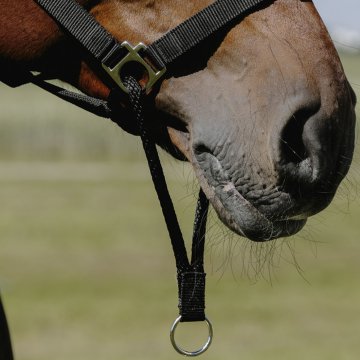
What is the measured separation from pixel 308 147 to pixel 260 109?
15cm

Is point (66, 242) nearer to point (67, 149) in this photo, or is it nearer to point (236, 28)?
point (236, 28)

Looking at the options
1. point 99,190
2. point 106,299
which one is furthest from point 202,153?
point 99,190

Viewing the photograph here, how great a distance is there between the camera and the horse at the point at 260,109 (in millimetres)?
2463

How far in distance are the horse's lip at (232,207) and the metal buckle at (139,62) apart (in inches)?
9.3

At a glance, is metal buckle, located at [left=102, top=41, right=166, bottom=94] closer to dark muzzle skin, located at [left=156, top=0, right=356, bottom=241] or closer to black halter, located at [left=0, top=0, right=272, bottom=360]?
black halter, located at [left=0, top=0, right=272, bottom=360]

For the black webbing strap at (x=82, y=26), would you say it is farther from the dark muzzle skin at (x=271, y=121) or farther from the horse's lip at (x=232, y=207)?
the horse's lip at (x=232, y=207)

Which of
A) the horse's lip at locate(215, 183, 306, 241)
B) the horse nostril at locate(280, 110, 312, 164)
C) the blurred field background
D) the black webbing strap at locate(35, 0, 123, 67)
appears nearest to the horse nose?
the horse nostril at locate(280, 110, 312, 164)

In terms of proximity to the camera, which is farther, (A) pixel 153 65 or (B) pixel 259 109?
(A) pixel 153 65

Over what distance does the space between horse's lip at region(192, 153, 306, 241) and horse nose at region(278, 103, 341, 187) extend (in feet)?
0.40

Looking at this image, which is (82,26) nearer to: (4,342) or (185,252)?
(185,252)

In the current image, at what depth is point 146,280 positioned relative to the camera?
11.2 m

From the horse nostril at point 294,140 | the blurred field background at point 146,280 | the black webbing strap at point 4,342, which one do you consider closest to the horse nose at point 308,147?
the horse nostril at point 294,140

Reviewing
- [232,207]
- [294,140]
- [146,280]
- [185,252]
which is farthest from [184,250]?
[146,280]

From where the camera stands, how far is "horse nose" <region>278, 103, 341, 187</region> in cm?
245
